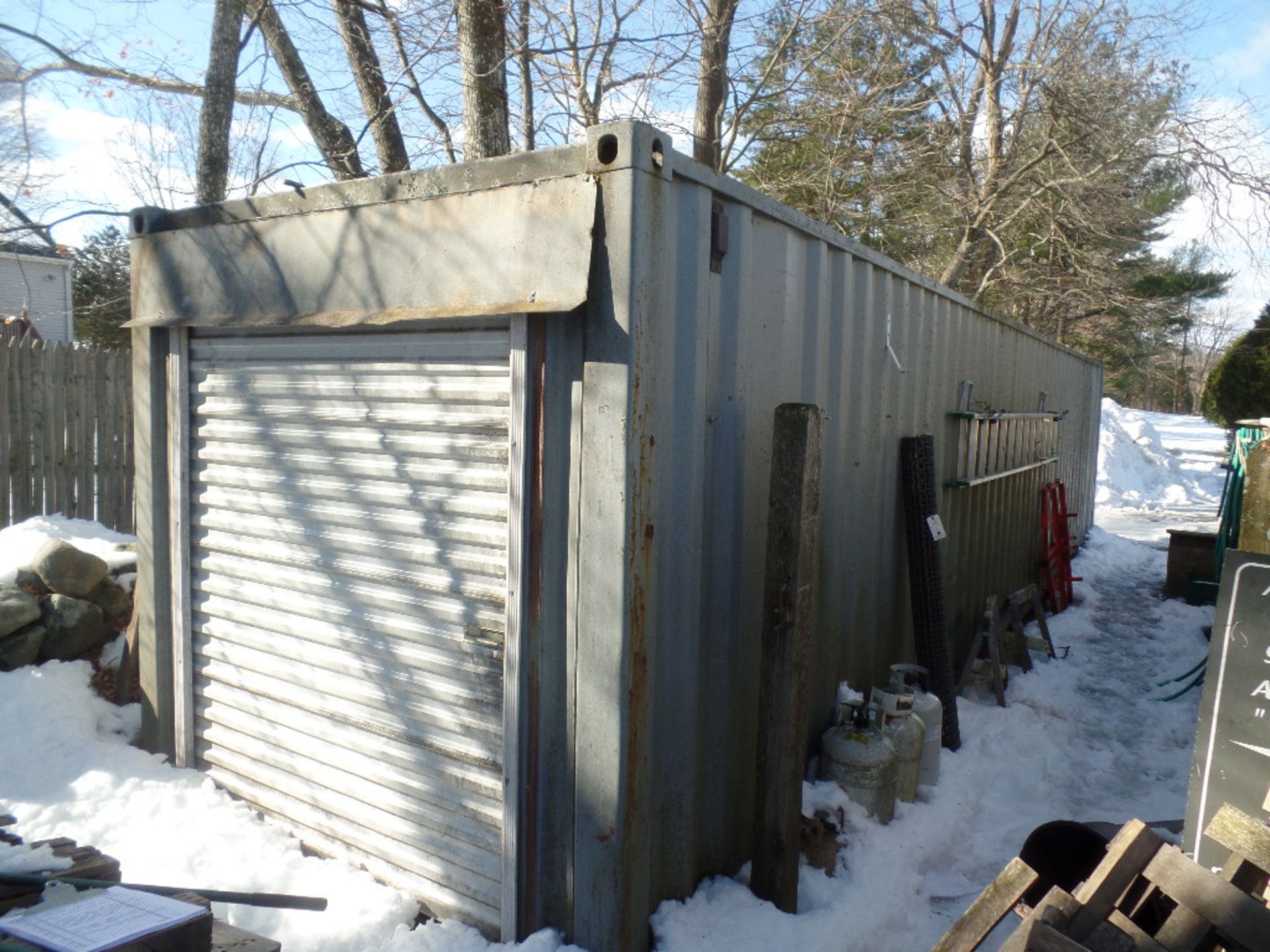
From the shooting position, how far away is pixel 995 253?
1839cm

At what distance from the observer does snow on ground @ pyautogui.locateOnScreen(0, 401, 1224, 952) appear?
3.29 metres

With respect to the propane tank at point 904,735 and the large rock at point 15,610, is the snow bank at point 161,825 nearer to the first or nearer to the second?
the large rock at point 15,610

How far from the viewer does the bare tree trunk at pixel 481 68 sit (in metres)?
7.76

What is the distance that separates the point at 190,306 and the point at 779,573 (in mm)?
3074

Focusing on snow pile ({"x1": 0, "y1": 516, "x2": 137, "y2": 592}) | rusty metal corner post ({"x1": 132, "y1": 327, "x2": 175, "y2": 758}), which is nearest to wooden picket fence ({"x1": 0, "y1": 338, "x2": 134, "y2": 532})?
snow pile ({"x1": 0, "y1": 516, "x2": 137, "y2": 592})

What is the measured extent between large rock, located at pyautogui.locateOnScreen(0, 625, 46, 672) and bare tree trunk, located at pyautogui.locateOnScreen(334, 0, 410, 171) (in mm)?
5412

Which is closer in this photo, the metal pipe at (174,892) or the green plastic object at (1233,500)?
the metal pipe at (174,892)

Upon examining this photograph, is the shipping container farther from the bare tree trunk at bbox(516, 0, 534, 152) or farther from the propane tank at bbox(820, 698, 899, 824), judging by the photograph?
the bare tree trunk at bbox(516, 0, 534, 152)

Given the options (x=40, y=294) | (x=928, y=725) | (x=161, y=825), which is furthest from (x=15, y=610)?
(x=40, y=294)

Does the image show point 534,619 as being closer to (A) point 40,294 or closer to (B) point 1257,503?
(B) point 1257,503

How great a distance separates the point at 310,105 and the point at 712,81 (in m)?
4.33

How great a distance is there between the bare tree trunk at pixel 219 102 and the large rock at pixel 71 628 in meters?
3.63

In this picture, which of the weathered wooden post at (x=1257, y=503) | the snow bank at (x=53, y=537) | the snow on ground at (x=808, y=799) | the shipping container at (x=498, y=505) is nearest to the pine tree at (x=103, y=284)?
the snow bank at (x=53, y=537)

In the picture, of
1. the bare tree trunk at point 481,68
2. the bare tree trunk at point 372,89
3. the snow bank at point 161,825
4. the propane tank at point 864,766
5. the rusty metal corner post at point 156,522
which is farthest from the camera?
the bare tree trunk at point 372,89
